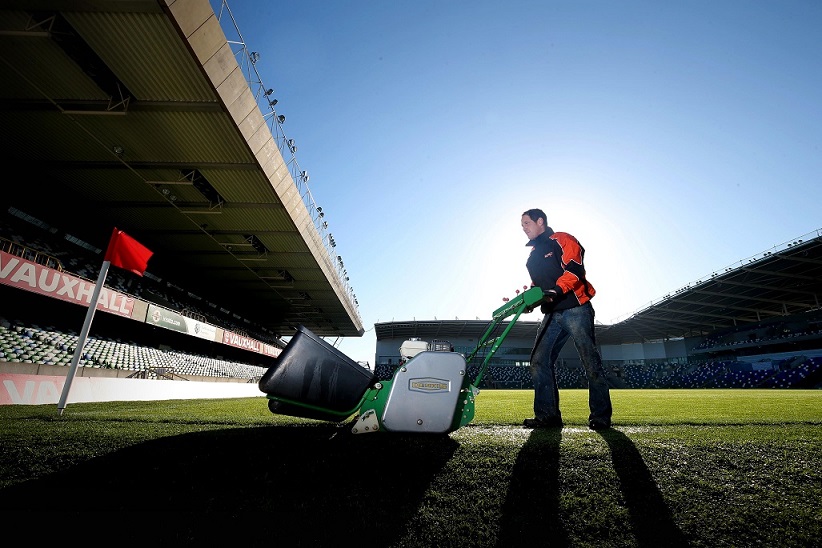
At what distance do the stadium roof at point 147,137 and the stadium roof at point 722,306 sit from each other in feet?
95.1

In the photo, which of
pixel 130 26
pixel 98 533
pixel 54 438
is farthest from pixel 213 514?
pixel 130 26

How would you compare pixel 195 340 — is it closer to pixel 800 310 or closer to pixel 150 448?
pixel 150 448

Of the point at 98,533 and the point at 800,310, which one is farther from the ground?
the point at 800,310

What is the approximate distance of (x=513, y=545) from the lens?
53.0 inches

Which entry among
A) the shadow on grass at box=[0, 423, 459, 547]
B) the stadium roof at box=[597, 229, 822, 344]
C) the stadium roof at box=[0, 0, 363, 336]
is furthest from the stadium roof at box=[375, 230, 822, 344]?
the shadow on grass at box=[0, 423, 459, 547]

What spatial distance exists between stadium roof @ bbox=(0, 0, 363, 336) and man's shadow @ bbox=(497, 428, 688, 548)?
348 inches

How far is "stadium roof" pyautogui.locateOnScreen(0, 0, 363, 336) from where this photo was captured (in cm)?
723

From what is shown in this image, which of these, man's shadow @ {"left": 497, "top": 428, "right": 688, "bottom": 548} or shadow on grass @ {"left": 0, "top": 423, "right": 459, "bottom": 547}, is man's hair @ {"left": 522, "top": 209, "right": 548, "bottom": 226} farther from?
shadow on grass @ {"left": 0, "top": 423, "right": 459, "bottom": 547}

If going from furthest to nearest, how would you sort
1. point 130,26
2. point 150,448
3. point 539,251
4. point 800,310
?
point 800,310
point 130,26
point 539,251
point 150,448

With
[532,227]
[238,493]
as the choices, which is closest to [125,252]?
[238,493]

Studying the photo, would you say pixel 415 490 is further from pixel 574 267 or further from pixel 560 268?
pixel 560 268

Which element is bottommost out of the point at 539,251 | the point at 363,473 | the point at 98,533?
the point at 98,533

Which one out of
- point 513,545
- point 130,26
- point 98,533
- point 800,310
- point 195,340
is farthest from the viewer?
point 800,310

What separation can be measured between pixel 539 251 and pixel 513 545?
2.74m
